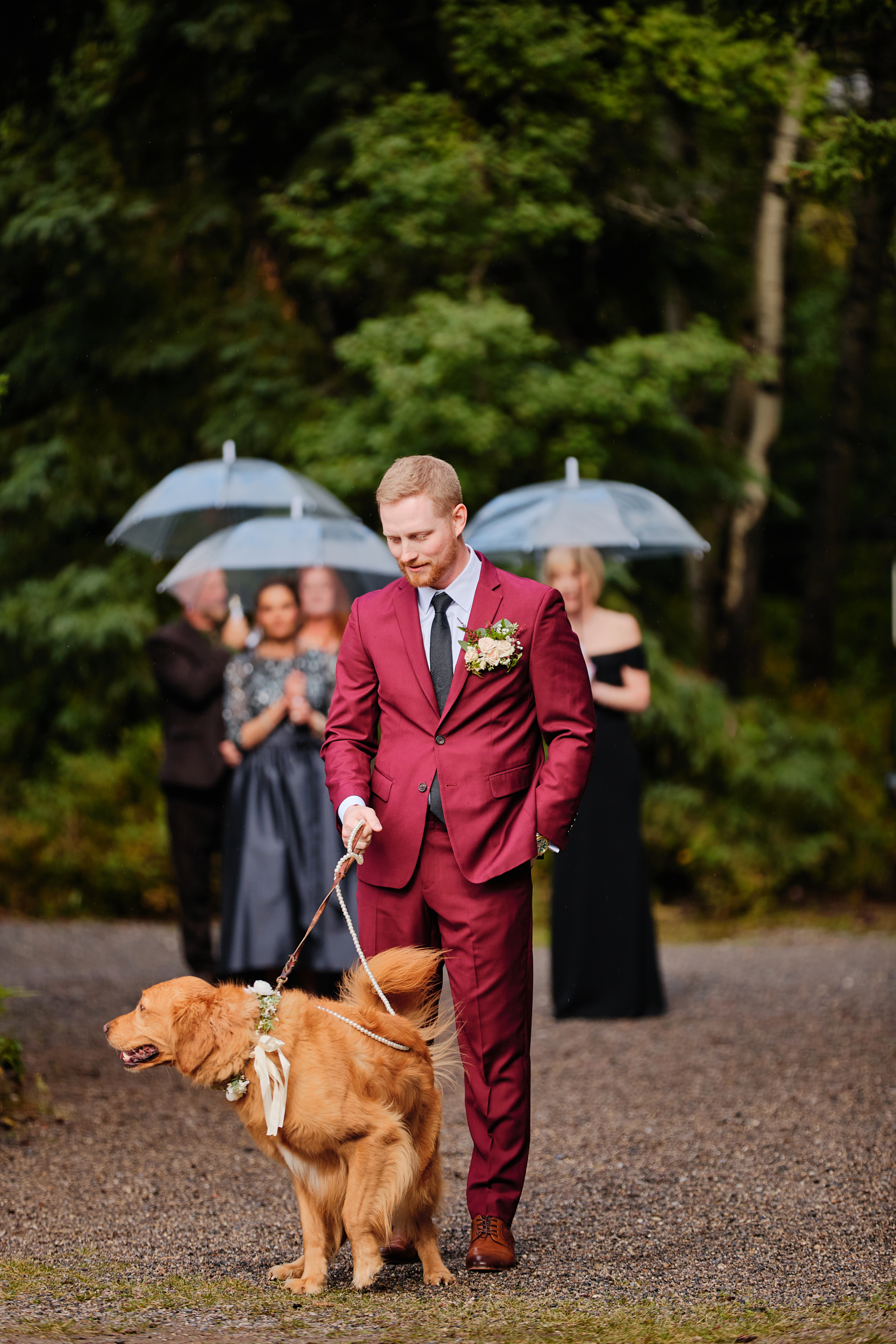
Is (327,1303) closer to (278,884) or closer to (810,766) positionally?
(278,884)

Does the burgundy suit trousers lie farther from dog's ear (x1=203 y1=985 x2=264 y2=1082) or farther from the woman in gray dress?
the woman in gray dress

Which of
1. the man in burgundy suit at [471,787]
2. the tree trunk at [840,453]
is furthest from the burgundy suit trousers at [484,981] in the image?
the tree trunk at [840,453]

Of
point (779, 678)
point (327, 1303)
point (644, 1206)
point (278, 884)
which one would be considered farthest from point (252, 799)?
point (779, 678)

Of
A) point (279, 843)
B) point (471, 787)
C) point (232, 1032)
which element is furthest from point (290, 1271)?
point (279, 843)

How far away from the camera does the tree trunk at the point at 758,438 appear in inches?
614

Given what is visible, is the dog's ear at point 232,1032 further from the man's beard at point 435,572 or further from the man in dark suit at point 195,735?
the man in dark suit at point 195,735

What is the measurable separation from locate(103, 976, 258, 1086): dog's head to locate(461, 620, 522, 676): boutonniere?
1.07 metres

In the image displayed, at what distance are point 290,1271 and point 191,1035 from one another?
78cm

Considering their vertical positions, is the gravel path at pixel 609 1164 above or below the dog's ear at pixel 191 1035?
below

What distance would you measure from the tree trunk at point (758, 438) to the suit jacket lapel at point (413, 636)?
11.3 meters

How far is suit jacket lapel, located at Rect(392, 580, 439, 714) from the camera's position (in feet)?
13.6

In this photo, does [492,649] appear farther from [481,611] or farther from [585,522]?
[585,522]

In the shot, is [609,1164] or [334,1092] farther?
[609,1164]

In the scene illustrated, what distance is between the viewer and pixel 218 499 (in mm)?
8797
